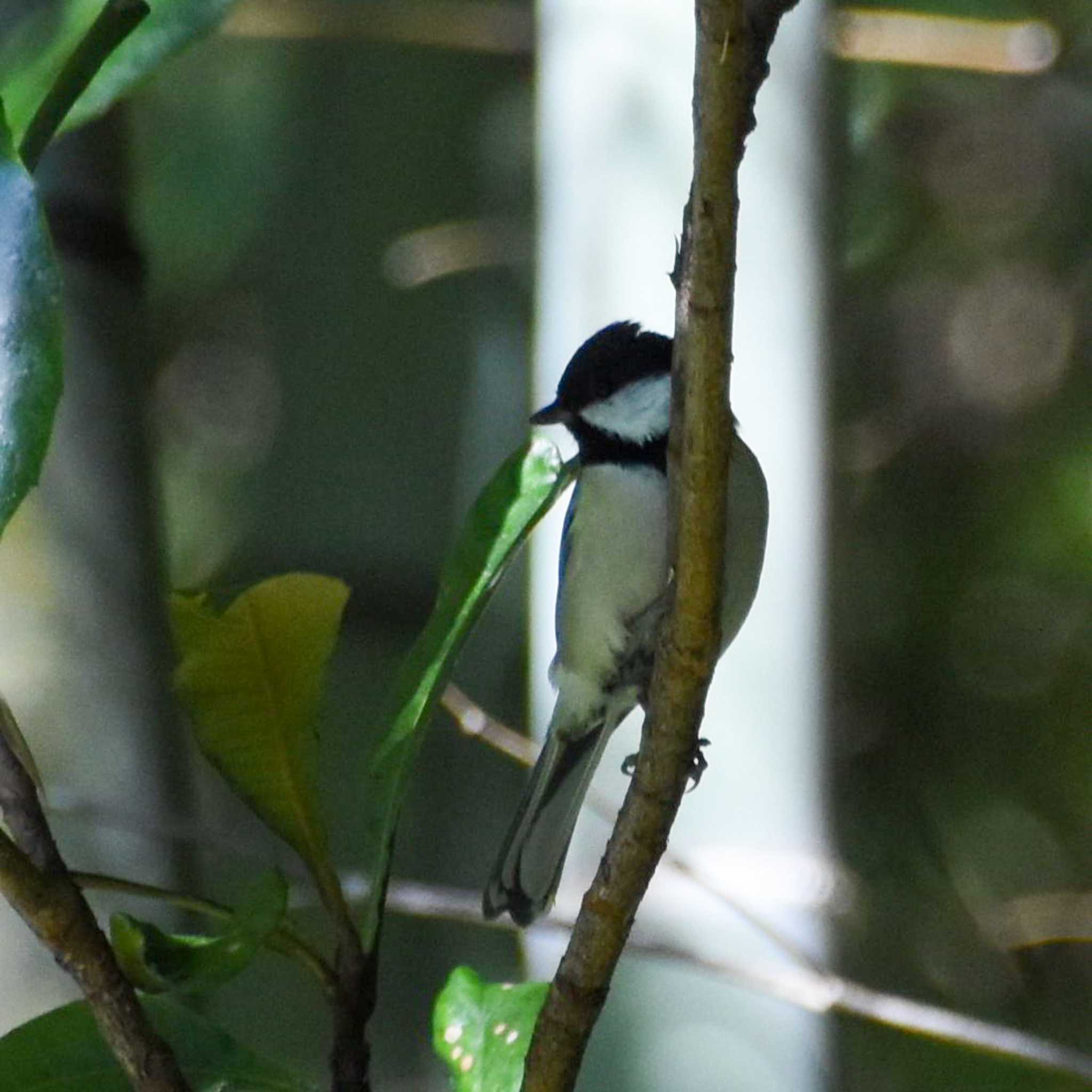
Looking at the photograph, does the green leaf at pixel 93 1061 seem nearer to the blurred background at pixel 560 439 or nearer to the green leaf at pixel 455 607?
the green leaf at pixel 455 607

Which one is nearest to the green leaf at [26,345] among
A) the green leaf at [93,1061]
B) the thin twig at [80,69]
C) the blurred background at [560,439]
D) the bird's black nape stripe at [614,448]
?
the thin twig at [80,69]

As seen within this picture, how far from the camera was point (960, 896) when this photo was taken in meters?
2.71

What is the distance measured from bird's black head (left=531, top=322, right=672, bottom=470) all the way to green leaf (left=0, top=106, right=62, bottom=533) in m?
0.95

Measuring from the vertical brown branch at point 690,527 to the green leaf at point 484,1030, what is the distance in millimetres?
104

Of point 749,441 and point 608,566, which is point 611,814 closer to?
point 608,566

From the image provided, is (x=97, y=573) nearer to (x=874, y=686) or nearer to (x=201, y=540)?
(x=201, y=540)

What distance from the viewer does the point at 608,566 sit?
4.88 ft

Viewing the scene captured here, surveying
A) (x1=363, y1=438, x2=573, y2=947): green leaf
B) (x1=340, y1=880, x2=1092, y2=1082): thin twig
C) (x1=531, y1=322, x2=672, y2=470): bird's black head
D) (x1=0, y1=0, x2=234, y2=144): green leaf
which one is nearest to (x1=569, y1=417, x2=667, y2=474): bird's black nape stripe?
(x1=531, y1=322, x2=672, y2=470): bird's black head

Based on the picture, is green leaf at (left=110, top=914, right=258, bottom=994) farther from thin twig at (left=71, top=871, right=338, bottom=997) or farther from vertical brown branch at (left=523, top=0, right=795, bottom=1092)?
vertical brown branch at (left=523, top=0, right=795, bottom=1092)

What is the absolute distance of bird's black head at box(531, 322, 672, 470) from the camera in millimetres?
1505

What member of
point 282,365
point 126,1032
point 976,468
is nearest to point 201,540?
point 282,365

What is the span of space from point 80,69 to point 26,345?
0.15m

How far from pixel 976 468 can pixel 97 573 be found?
7.13 feet

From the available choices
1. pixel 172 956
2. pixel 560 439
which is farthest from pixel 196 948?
pixel 560 439
